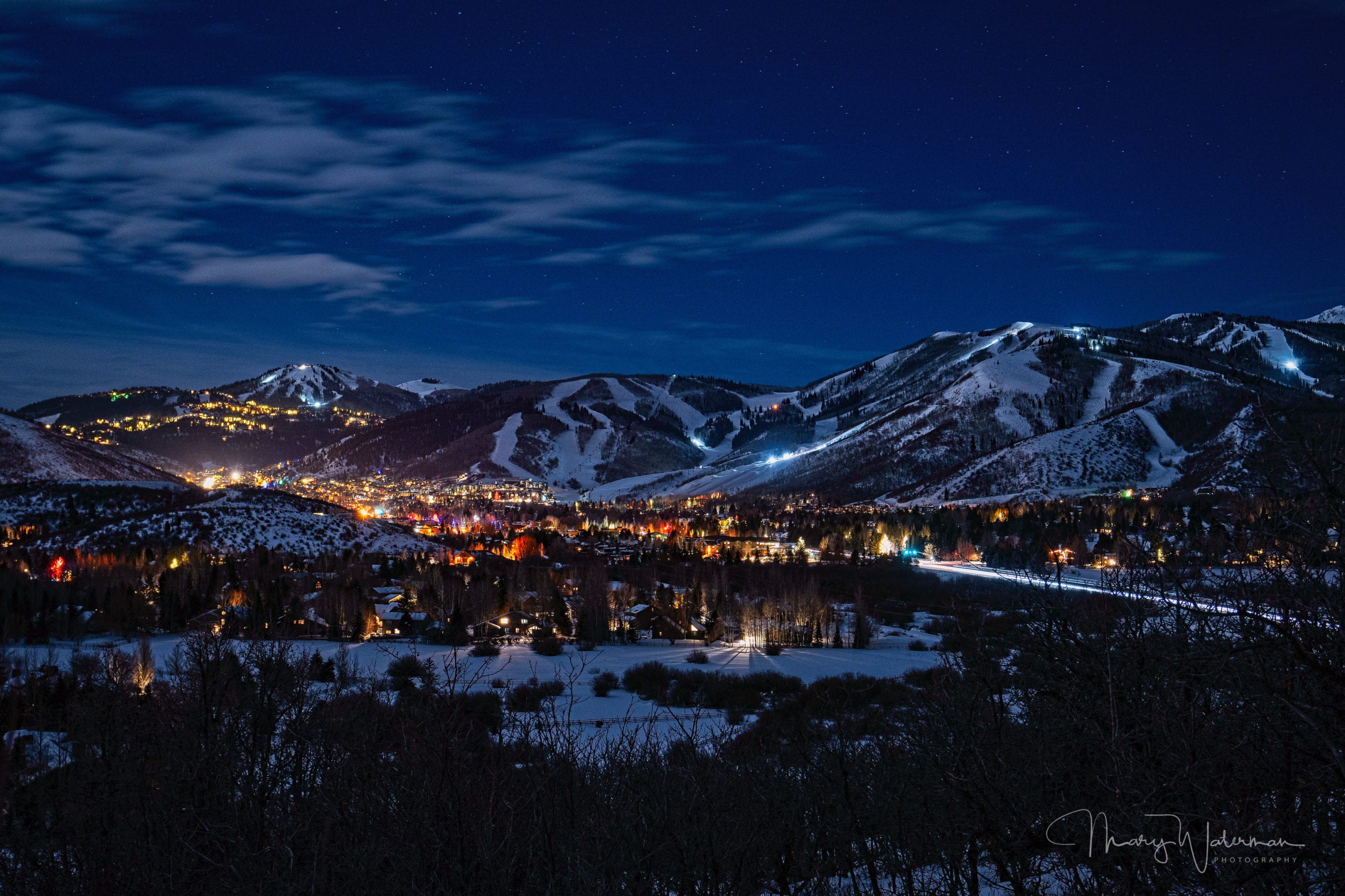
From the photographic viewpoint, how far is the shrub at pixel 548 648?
6581 cm

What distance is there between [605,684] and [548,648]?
1471cm

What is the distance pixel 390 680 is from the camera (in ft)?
167

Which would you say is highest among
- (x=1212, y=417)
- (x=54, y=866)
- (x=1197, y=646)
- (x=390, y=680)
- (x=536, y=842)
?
(x=1212, y=417)

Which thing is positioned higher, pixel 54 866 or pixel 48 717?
pixel 54 866

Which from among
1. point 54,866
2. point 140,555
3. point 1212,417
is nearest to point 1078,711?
point 54,866

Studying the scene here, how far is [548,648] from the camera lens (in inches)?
2613

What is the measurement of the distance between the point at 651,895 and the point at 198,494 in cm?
15247

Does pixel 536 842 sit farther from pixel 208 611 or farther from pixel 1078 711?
pixel 208 611

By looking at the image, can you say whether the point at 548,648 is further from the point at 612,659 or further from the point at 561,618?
the point at 561,618

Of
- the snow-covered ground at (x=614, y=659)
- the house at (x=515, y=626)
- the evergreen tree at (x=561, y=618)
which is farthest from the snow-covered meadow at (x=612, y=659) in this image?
the evergreen tree at (x=561, y=618)

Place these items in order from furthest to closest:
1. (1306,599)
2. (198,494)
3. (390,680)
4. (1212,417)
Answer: (1212,417)
(198,494)
(390,680)
(1306,599)

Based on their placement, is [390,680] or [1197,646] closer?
[1197,646]

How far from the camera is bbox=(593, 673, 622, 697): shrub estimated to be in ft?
170

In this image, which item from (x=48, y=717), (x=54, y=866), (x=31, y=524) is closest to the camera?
(x=54, y=866)
